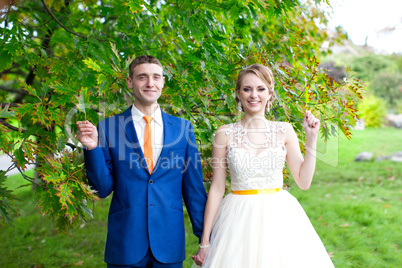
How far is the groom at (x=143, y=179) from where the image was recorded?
2.46 meters

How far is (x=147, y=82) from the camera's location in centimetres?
249

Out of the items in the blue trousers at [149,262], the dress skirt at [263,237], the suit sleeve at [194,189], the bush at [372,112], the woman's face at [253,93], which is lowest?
the blue trousers at [149,262]

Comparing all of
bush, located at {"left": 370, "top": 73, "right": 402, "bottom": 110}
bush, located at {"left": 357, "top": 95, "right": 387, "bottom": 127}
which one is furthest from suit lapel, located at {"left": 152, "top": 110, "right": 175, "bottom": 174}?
bush, located at {"left": 370, "top": 73, "right": 402, "bottom": 110}

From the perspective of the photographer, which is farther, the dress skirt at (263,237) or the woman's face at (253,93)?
the woman's face at (253,93)

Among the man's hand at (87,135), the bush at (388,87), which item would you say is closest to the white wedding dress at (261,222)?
the man's hand at (87,135)

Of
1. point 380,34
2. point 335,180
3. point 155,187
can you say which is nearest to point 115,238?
point 155,187

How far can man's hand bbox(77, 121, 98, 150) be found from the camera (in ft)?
7.32

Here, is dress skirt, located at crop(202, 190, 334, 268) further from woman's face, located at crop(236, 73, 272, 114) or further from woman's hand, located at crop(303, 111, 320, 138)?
woman's face, located at crop(236, 73, 272, 114)

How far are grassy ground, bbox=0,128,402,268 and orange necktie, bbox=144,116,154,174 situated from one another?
1.84m

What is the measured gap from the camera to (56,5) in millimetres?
4582

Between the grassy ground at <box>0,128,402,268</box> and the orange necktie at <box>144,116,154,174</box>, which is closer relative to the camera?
the orange necktie at <box>144,116,154,174</box>

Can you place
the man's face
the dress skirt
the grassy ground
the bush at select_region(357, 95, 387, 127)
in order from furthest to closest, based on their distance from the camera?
the bush at select_region(357, 95, 387, 127), the grassy ground, the man's face, the dress skirt

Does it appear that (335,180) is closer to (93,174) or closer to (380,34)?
(380,34)

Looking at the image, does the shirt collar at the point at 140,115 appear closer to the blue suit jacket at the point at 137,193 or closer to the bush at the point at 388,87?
the blue suit jacket at the point at 137,193
